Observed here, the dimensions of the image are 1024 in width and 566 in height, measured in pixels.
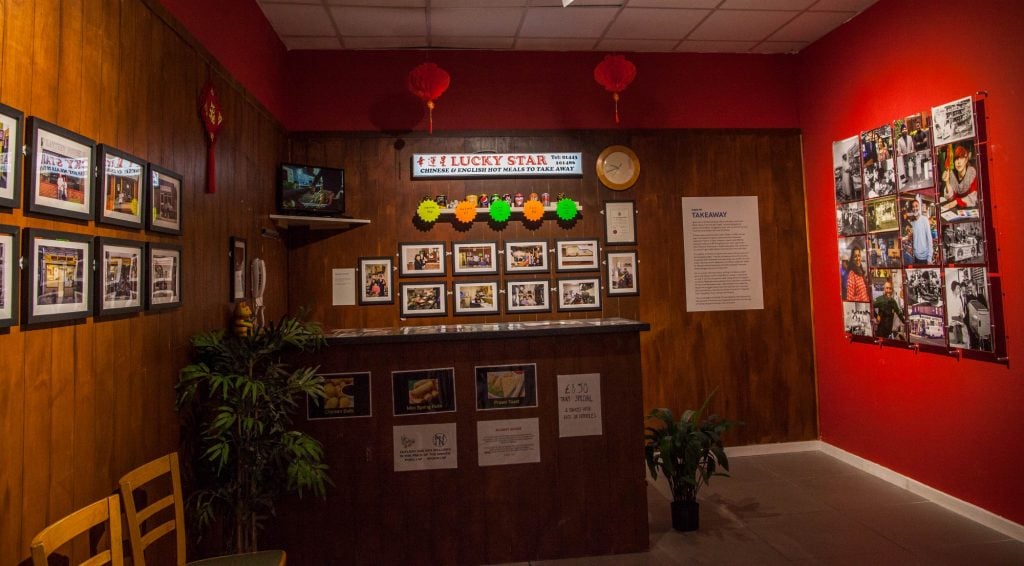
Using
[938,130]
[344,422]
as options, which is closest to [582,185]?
[938,130]

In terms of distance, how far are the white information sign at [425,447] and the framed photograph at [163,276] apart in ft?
4.21

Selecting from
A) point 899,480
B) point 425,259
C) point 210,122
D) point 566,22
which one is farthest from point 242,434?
point 899,480

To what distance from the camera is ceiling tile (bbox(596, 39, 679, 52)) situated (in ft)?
15.1

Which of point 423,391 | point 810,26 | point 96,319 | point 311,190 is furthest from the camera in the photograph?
point 810,26

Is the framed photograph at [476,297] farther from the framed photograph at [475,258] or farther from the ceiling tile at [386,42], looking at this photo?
the ceiling tile at [386,42]

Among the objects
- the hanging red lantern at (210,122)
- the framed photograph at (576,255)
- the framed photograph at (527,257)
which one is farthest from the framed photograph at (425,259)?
the hanging red lantern at (210,122)

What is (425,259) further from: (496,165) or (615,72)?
(615,72)

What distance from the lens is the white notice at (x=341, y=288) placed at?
4496 millimetres

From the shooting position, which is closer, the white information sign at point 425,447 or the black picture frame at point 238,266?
the white information sign at point 425,447

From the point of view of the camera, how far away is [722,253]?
15.7ft

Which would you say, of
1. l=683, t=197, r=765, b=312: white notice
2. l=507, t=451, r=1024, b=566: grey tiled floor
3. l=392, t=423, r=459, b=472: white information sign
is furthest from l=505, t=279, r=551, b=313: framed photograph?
l=392, t=423, r=459, b=472: white information sign

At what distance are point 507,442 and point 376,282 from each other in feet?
7.00

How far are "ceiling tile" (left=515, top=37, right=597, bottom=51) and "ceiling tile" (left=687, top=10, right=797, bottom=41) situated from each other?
894 millimetres

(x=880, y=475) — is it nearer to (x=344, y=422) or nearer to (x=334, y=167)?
(x=344, y=422)
